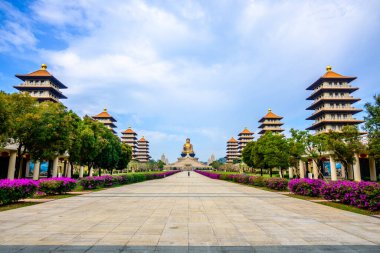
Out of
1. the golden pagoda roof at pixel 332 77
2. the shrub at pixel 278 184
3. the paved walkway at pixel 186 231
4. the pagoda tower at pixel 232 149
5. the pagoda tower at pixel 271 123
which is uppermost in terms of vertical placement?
the golden pagoda roof at pixel 332 77

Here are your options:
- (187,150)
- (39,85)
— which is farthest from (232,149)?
(39,85)

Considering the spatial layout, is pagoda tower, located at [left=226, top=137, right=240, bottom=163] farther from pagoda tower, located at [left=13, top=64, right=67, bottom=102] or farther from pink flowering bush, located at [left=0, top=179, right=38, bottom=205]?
pink flowering bush, located at [left=0, top=179, right=38, bottom=205]

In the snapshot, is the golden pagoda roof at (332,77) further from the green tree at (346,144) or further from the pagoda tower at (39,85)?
the pagoda tower at (39,85)

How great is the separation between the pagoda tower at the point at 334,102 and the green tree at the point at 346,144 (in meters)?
21.3

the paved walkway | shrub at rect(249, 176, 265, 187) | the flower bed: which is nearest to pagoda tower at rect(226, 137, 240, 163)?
the flower bed

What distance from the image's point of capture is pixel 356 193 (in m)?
11.4

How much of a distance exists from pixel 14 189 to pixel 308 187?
1619 centimetres

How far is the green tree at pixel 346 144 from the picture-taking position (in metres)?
27.7

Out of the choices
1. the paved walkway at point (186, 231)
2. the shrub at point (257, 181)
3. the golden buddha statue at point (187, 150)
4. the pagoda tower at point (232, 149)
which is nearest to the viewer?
the paved walkway at point (186, 231)

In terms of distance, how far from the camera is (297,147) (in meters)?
30.2

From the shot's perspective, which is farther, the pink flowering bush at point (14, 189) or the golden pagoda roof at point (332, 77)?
the golden pagoda roof at point (332, 77)

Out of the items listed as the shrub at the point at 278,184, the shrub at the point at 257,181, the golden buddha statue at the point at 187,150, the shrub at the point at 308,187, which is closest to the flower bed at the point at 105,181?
the shrub at the point at 257,181

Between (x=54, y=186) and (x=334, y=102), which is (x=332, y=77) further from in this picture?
(x=54, y=186)

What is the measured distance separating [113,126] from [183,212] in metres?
80.5
